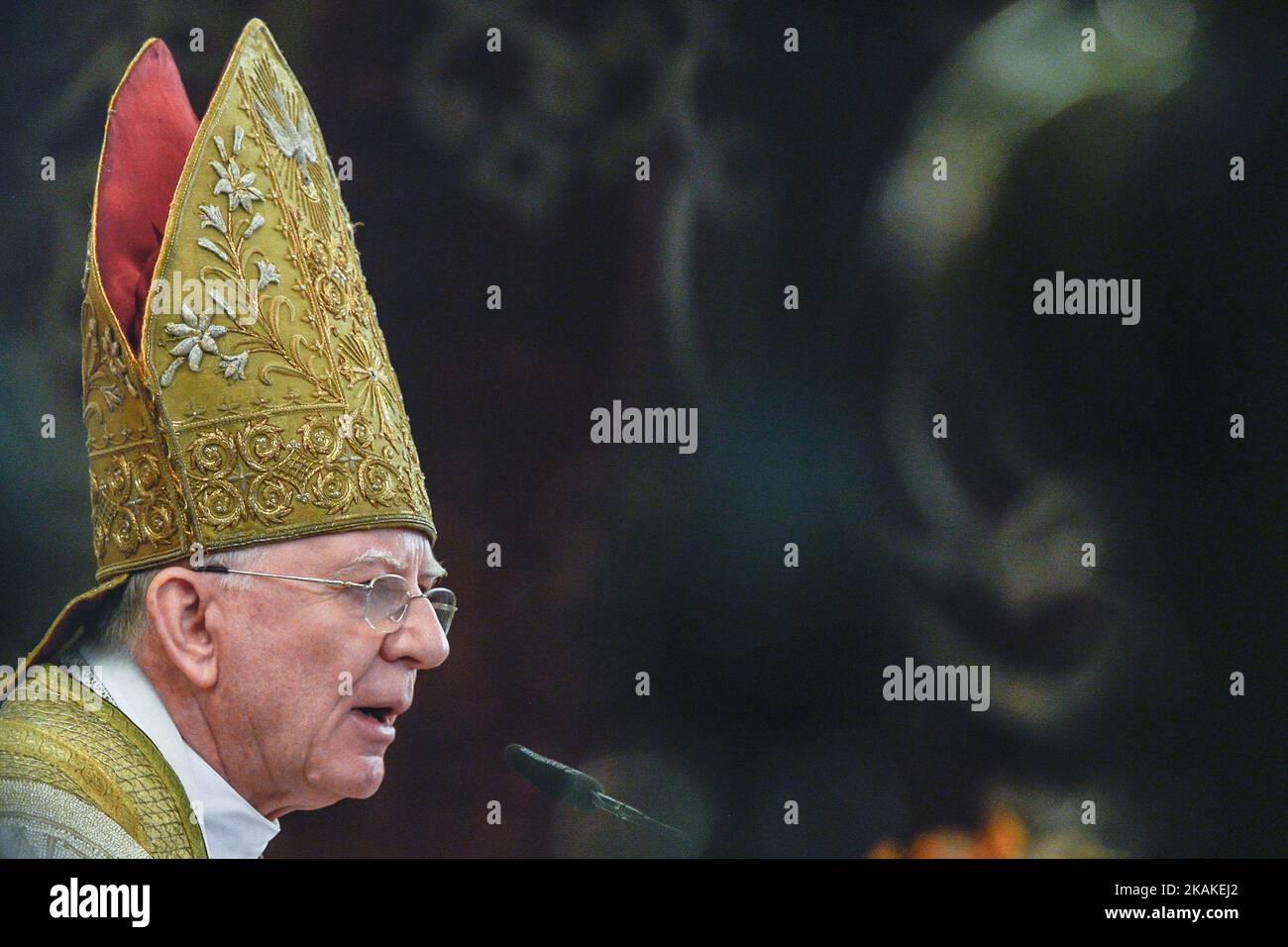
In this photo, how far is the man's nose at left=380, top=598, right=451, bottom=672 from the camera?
4.38 metres

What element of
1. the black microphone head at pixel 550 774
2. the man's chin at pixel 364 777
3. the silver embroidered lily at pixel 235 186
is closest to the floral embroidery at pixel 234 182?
the silver embroidered lily at pixel 235 186

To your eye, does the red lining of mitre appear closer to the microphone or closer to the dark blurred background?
the dark blurred background

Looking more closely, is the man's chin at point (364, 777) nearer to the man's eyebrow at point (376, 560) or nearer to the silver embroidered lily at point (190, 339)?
the man's eyebrow at point (376, 560)

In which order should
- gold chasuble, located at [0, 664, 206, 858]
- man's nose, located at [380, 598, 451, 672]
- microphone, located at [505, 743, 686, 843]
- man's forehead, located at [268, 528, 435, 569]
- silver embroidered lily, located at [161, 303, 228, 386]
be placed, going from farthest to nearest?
microphone, located at [505, 743, 686, 843] < man's nose, located at [380, 598, 451, 672] < man's forehead, located at [268, 528, 435, 569] < silver embroidered lily, located at [161, 303, 228, 386] < gold chasuble, located at [0, 664, 206, 858]

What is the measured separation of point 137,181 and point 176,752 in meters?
1.45

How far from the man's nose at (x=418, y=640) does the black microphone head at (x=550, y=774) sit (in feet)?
1.70

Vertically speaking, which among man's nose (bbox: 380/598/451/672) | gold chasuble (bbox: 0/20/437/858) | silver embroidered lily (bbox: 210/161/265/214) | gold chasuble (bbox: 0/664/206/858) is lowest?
gold chasuble (bbox: 0/664/206/858)

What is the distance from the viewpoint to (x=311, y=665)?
430 cm

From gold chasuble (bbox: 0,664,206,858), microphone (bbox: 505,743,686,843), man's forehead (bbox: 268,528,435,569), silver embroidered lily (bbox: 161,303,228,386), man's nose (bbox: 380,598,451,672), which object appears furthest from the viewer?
microphone (bbox: 505,743,686,843)

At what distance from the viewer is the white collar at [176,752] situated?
165 inches

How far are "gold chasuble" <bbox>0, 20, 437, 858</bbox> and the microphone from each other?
826 millimetres

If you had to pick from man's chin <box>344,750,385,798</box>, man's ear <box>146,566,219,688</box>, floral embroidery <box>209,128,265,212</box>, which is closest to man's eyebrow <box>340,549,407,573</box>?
man's ear <box>146,566,219,688</box>

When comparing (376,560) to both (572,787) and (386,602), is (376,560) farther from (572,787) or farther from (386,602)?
(572,787)

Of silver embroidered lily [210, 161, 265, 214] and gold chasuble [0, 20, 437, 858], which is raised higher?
silver embroidered lily [210, 161, 265, 214]
